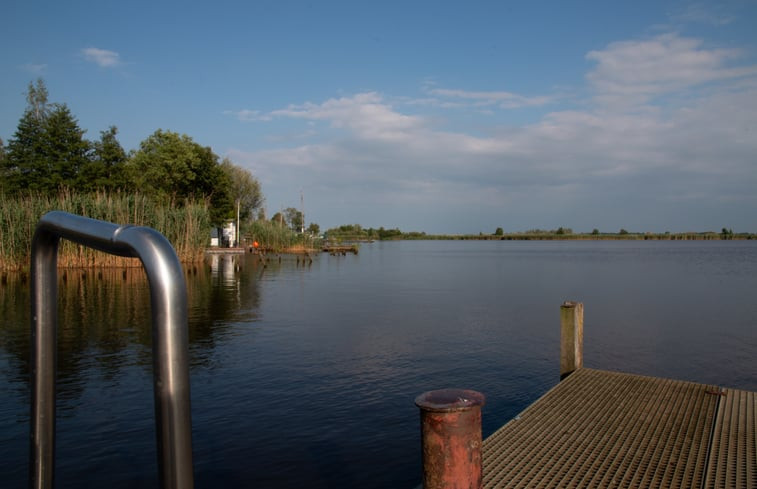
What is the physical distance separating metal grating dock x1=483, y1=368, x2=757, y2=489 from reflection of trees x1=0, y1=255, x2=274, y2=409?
7.25 m

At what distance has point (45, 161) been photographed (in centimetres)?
4728

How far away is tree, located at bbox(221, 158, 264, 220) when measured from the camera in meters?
82.2

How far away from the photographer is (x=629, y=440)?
6.43m

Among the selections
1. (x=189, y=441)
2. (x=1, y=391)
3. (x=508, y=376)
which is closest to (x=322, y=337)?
(x=508, y=376)

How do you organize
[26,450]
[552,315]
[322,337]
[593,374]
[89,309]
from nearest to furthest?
[26,450]
[593,374]
[322,337]
[89,309]
[552,315]

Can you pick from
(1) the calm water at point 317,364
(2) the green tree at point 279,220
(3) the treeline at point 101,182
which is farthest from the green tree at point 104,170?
(1) the calm water at point 317,364

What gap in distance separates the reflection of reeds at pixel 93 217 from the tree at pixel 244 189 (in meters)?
44.6

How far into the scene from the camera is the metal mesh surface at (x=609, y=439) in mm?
5426

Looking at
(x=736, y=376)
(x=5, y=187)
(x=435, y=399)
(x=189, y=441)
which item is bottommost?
(x=736, y=376)

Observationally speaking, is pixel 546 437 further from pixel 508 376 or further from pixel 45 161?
pixel 45 161

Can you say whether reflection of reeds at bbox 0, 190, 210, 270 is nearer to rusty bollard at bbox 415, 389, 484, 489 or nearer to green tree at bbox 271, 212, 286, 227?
rusty bollard at bbox 415, 389, 484, 489

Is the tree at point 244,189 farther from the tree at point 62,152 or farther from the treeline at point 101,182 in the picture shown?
the tree at point 62,152

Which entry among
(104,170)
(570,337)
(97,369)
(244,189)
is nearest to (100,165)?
(104,170)

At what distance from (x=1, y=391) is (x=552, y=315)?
53.9 ft
